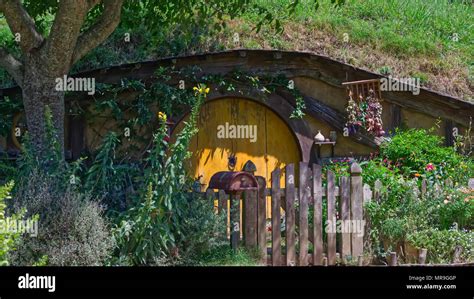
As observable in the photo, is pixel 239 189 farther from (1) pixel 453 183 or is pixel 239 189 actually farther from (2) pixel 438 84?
(2) pixel 438 84

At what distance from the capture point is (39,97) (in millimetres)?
8320

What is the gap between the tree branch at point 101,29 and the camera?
332 inches

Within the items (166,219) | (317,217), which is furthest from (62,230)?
(317,217)

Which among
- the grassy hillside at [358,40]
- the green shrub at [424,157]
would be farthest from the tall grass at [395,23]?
the green shrub at [424,157]

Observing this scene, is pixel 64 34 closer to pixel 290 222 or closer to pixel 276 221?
pixel 276 221

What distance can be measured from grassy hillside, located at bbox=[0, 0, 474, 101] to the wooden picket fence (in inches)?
138

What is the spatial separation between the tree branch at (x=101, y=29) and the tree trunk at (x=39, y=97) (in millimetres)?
424

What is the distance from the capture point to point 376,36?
41.3 ft

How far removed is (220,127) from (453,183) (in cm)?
358

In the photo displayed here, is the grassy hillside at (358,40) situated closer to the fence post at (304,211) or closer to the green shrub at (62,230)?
the fence post at (304,211)

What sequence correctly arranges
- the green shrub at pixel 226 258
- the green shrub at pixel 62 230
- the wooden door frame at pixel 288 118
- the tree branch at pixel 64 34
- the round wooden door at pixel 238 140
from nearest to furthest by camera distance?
the green shrub at pixel 62 230
the green shrub at pixel 226 258
the tree branch at pixel 64 34
the round wooden door at pixel 238 140
the wooden door frame at pixel 288 118

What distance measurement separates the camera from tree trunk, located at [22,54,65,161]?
8281mm

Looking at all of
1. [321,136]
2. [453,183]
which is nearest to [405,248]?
[453,183]

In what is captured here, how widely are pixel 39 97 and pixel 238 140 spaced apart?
377 cm
